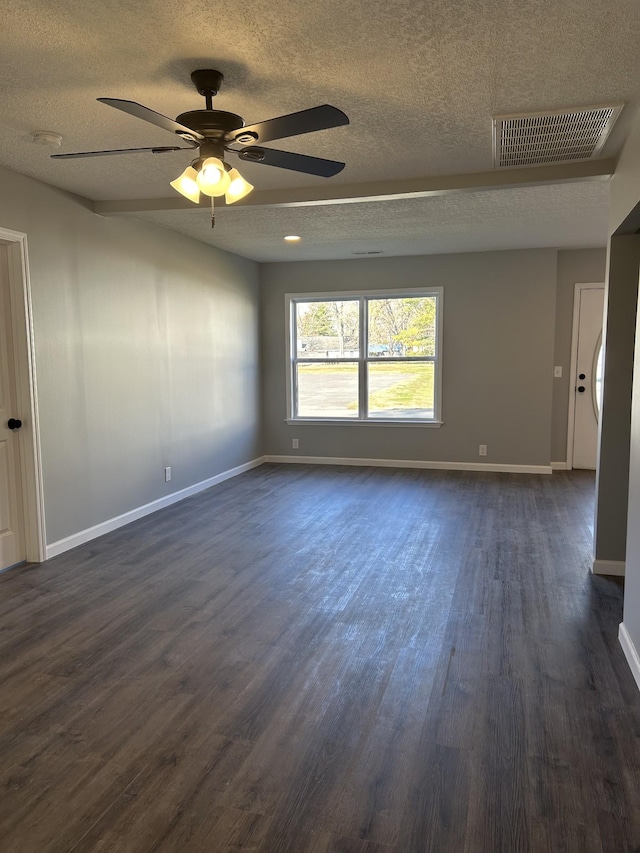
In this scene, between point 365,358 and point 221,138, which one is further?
point 365,358

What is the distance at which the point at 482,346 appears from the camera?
6711mm

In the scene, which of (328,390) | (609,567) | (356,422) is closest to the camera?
(609,567)

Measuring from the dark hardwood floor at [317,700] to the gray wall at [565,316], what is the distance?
293 cm

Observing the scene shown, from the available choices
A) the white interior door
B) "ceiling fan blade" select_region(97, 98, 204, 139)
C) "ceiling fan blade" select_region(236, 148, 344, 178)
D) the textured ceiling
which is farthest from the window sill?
"ceiling fan blade" select_region(97, 98, 204, 139)

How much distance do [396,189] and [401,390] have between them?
357cm

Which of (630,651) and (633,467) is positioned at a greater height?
(633,467)

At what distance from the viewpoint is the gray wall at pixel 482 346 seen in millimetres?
6523

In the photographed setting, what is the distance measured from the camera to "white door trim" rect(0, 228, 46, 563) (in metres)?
3.65

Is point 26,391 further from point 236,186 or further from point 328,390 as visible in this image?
point 328,390

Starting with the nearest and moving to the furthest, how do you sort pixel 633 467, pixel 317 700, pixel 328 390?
pixel 317 700
pixel 633 467
pixel 328 390

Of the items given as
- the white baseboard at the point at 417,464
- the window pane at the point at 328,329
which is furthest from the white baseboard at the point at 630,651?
the window pane at the point at 328,329

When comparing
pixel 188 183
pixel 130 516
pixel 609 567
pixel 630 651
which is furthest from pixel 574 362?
pixel 188 183

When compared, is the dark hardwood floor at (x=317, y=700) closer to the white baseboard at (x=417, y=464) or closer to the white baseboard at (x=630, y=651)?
the white baseboard at (x=630, y=651)

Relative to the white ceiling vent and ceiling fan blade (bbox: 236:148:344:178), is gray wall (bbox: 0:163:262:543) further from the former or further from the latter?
the white ceiling vent
